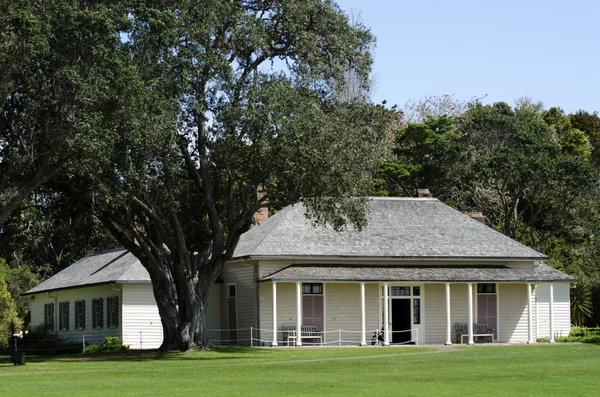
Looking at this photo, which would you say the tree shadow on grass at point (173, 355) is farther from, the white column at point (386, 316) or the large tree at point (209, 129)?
the white column at point (386, 316)

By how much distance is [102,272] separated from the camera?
1767 inches

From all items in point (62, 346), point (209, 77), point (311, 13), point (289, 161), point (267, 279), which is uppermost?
point (311, 13)

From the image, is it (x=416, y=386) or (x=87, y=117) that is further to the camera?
(x=87, y=117)

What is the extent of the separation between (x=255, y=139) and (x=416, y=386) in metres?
11.4

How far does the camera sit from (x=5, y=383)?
22.9 m

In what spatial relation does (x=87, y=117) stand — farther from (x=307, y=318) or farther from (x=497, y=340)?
(x=497, y=340)

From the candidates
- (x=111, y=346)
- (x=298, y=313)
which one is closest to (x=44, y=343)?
(x=111, y=346)

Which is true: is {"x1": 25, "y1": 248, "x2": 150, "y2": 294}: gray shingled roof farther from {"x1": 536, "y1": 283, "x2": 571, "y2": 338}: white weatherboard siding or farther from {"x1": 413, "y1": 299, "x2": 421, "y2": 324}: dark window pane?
{"x1": 536, "y1": 283, "x2": 571, "y2": 338}: white weatherboard siding

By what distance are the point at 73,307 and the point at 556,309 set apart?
22236 millimetres

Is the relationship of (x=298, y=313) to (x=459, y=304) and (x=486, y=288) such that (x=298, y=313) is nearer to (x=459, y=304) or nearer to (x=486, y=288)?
(x=459, y=304)

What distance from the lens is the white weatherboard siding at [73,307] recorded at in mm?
43625

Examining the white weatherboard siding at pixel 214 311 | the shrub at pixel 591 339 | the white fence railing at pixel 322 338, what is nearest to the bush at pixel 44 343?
the white weatherboard siding at pixel 214 311

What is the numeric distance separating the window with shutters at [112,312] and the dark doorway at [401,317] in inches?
457

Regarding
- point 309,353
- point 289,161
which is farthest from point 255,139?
point 309,353
